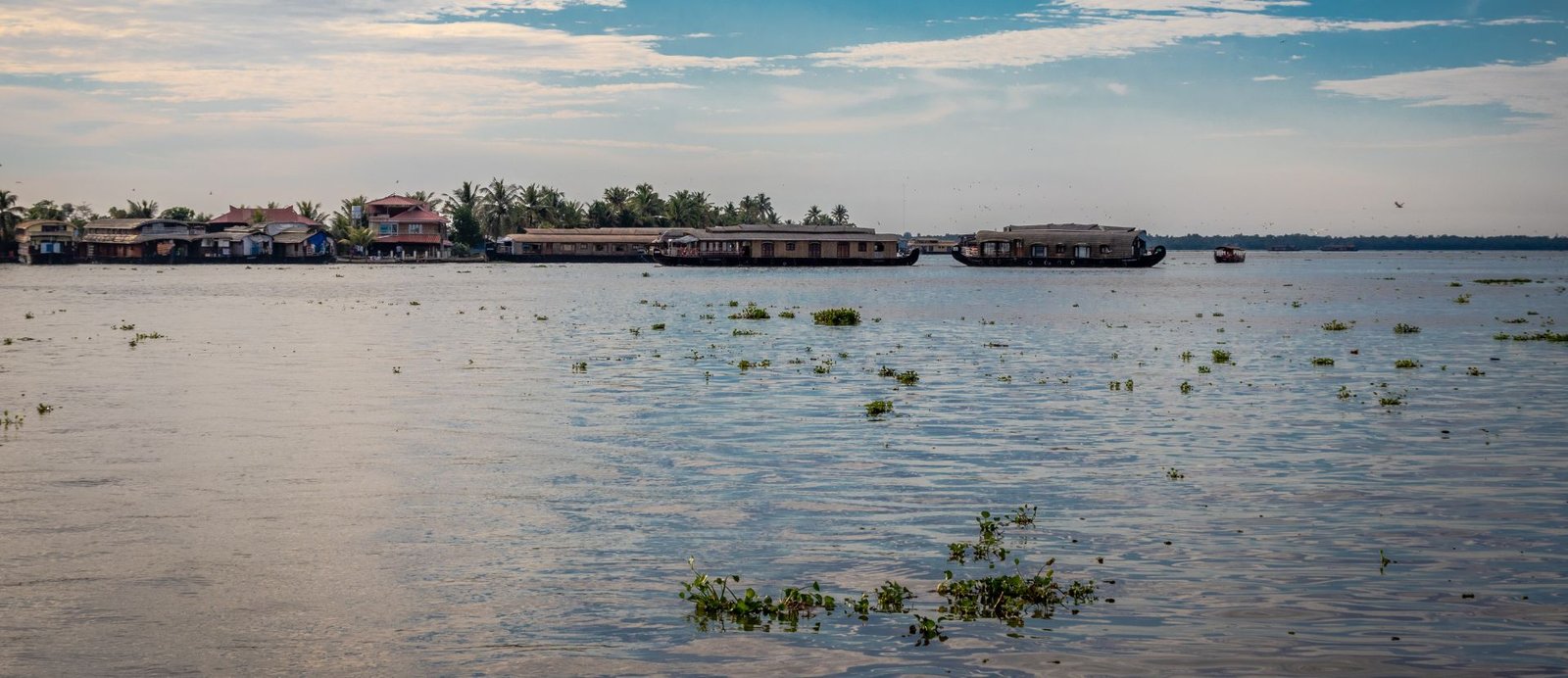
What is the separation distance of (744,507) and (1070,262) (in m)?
162

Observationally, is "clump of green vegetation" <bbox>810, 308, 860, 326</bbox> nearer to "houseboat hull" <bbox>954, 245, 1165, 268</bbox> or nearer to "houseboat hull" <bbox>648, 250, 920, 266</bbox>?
"houseboat hull" <bbox>648, 250, 920, 266</bbox>

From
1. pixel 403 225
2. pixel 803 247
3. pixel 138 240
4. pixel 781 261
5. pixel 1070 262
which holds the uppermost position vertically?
pixel 403 225

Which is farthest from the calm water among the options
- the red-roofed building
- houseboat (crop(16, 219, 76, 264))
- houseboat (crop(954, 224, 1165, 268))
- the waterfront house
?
houseboat (crop(16, 219, 76, 264))

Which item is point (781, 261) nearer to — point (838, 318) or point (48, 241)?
point (48, 241)

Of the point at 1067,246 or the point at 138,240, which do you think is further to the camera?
the point at 138,240

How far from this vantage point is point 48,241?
190 m

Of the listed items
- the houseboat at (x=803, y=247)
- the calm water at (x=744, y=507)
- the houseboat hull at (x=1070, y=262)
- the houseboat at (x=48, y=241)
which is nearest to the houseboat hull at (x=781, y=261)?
the houseboat at (x=803, y=247)

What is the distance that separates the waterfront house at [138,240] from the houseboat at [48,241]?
177 cm

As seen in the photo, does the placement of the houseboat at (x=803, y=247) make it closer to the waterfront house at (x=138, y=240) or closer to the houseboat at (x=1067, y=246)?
the houseboat at (x=1067, y=246)

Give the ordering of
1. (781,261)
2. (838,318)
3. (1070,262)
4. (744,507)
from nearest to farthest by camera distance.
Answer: (744,507) → (838,318) → (1070,262) → (781,261)

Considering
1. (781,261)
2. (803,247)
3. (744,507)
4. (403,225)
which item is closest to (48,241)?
(403,225)

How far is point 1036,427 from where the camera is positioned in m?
25.5

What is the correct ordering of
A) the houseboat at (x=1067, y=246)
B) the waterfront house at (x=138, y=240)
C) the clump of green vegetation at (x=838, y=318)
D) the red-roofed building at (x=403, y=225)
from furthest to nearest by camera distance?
the red-roofed building at (x=403, y=225)
the waterfront house at (x=138, y=240)
the houseboat at (x=1067, y=246)
the clump of green vegetation at (x=838, y=318)

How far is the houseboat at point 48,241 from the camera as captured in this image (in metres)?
190
